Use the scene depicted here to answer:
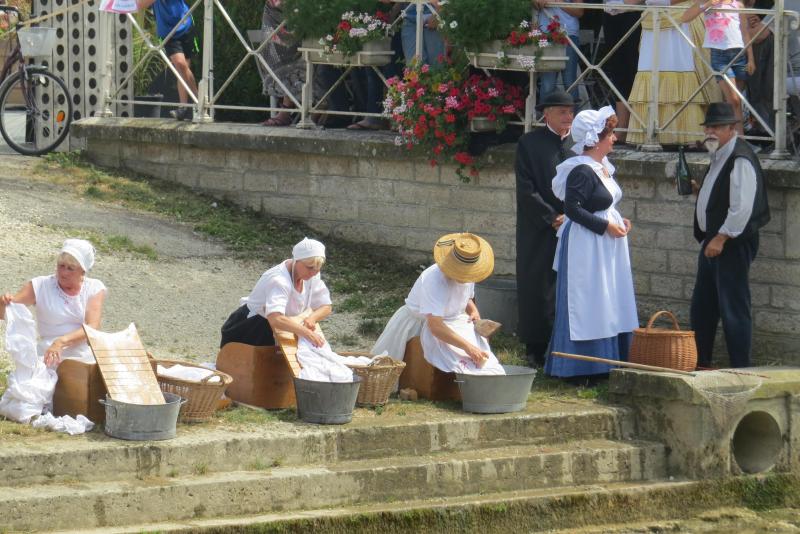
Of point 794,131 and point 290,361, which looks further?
point 794,131

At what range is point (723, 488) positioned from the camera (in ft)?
27.9

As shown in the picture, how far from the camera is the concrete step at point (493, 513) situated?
696 centimetres

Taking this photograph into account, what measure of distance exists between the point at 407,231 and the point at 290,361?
385 cm

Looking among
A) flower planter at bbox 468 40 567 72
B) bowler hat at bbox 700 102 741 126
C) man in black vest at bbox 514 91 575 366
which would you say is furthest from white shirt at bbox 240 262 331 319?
flower planter at bbox 468 40 567 72

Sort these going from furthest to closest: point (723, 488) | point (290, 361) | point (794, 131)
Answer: point (794, 131) < point (723, 488) < point (290, 361)

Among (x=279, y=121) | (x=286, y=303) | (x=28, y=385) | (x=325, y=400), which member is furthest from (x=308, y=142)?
(x=28, y=385)

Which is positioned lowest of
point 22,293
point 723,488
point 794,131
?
point 723,488

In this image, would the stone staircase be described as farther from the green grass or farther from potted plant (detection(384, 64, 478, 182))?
potted plant (detection(384, 64, 478, 182))

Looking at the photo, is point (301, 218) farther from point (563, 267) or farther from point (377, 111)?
point (563, 267)

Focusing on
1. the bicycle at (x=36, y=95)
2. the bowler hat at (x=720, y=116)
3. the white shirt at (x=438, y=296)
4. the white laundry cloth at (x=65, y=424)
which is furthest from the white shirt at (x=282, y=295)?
the bicycle at (x=36, y=95)

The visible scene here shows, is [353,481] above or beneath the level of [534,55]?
beneath

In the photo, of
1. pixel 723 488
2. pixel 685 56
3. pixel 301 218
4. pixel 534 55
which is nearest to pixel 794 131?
pixel 685 56

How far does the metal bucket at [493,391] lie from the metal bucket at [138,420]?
1767 millimetres

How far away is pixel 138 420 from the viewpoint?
715cm
